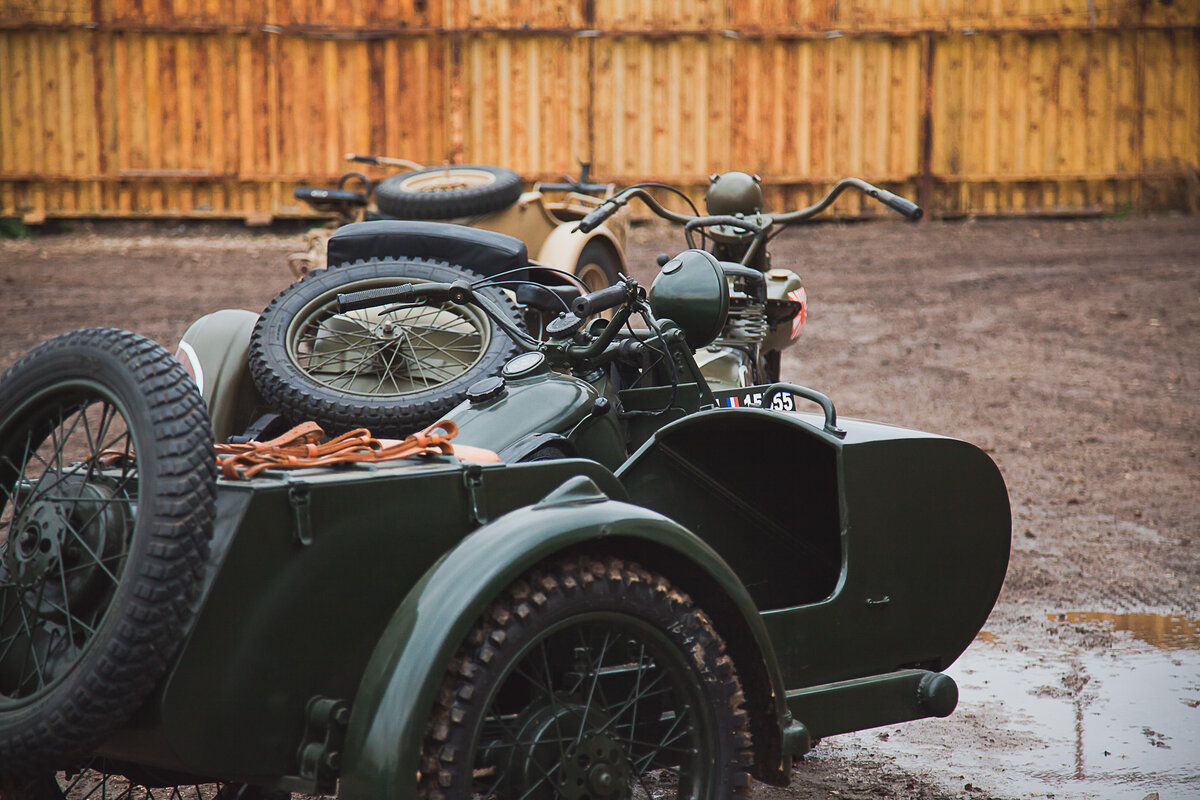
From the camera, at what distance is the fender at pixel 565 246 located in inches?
279

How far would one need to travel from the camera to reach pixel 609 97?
15352 millimetres

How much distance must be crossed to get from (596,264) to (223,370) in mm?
3854

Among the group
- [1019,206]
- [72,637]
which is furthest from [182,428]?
[1019,206]

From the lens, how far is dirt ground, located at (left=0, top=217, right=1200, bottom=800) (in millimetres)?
4809

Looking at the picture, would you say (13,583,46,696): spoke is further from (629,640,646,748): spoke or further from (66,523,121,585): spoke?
(629,640,646,748): spoke

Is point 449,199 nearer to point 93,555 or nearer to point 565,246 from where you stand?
point 565,246

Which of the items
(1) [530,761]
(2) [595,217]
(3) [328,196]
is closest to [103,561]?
(1) [530,761]

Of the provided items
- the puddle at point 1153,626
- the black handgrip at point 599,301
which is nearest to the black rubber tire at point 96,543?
the black handgrip at point 599,301

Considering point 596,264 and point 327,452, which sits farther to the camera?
point 596,264

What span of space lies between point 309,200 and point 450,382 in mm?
5185

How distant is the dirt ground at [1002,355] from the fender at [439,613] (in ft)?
4.92

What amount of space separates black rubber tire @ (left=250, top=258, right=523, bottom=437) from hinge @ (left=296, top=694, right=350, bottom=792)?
1.26 metres

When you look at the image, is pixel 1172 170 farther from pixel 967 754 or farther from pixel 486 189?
pixel 967 754

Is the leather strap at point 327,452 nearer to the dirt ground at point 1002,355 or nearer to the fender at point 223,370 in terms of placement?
the fender at point 223,370
